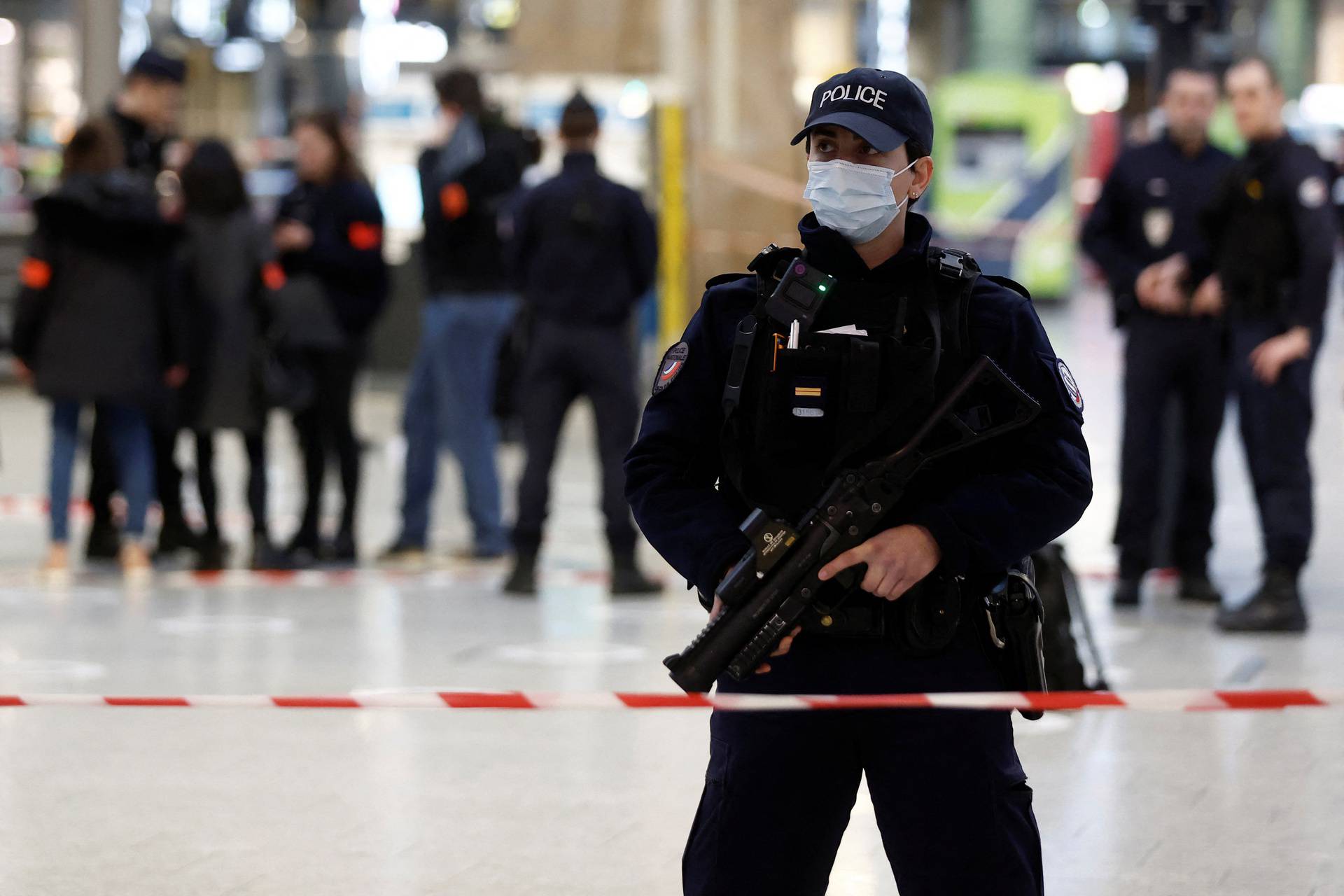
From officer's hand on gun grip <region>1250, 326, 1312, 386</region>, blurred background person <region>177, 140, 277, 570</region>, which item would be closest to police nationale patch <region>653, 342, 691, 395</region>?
officer's hand on gun grip <region>1250, 326, 1312, 386</region>

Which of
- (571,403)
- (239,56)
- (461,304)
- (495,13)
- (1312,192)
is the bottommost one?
(571,403)

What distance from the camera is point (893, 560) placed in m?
2.86

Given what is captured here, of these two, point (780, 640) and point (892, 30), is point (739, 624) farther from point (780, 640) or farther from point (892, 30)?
point (892, 30)

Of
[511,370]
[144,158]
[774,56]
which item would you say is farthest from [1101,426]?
[144,158]

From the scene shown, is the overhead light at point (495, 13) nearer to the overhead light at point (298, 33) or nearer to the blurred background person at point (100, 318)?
the overhead light at point (298, 33)

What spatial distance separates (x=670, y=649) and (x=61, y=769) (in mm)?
2330

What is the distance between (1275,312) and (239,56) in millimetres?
26180

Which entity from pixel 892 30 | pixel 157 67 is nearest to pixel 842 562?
pixel 157 67

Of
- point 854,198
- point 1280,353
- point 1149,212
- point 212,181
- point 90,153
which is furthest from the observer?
point 212,181

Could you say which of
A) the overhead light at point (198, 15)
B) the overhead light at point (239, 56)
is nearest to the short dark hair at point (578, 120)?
the overhead light at point (198, 15)

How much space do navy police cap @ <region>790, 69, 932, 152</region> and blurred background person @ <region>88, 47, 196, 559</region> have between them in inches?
241

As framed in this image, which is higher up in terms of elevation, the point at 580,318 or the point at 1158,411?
the point at 580,318

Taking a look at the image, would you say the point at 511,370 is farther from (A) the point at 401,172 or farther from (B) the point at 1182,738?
(A) the point at 401,172

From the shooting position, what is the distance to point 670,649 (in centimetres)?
686
